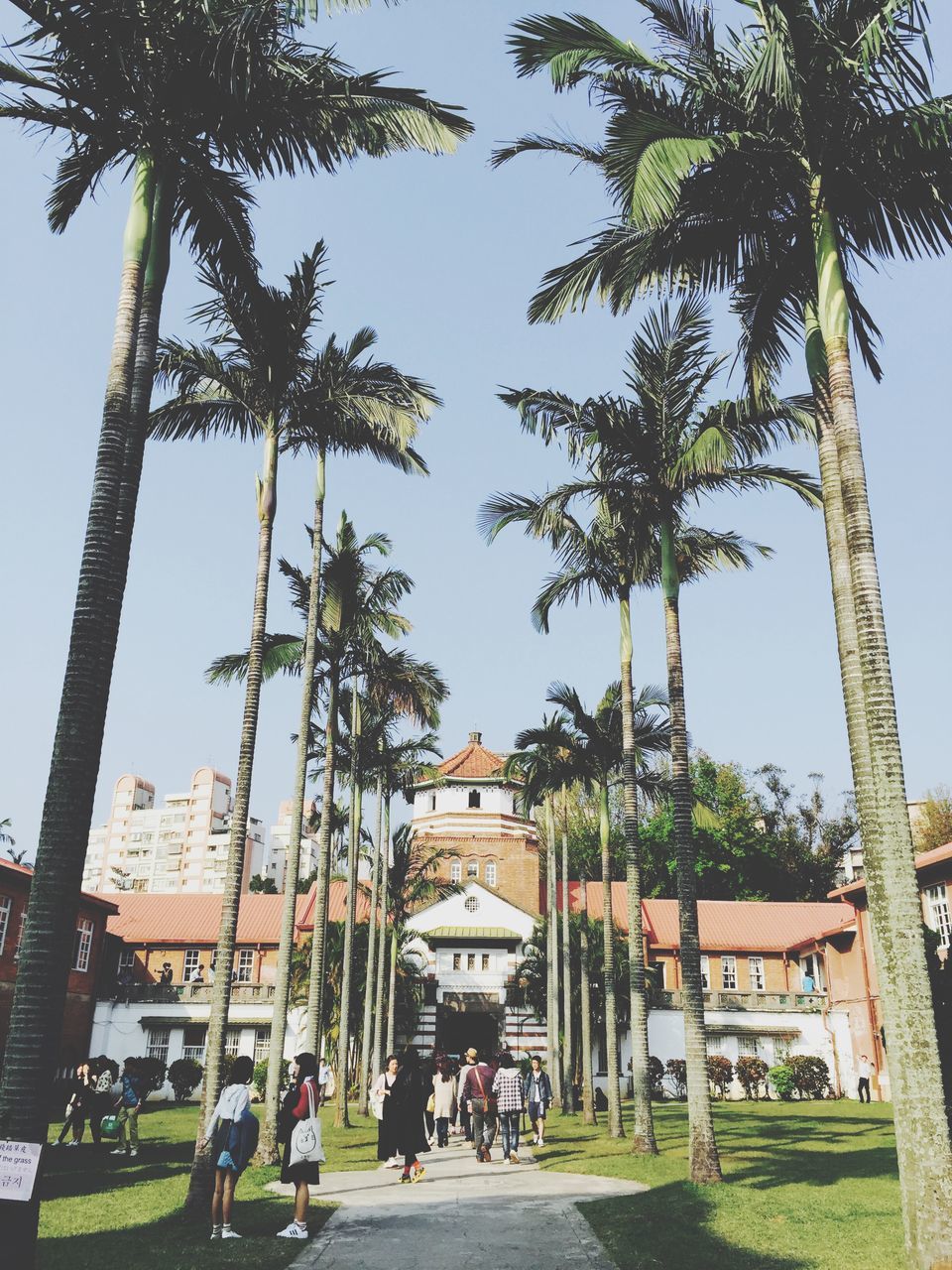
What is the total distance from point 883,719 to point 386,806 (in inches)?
962

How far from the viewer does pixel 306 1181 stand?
10.3m

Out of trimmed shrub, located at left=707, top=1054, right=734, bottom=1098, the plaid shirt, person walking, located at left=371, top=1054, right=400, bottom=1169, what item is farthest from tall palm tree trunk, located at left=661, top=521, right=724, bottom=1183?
trimmed shrub, located at left=707, top=1054, right=734, bottom=1098

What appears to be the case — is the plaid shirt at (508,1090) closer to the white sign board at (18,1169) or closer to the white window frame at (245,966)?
the white sign board at (18,1169)

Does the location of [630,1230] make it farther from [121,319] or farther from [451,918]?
[451,918]

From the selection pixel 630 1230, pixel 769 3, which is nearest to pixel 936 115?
pixel 769 3

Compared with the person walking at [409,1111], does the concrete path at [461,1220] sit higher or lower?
lower

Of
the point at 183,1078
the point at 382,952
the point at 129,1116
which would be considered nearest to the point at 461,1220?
the point at 129,1116

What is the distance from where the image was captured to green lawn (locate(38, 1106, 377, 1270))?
9.09 metres

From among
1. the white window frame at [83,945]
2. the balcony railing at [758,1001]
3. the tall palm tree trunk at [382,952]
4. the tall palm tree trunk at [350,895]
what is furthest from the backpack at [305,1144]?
the balcony railing at [758,1001]

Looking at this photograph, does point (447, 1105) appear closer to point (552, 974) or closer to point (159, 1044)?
point (552, 974)

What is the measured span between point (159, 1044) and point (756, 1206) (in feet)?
113

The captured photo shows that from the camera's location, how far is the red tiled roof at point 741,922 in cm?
4494

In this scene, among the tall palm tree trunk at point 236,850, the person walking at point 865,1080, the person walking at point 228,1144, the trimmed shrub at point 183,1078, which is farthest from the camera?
the trimmed shrub at point 183,1078

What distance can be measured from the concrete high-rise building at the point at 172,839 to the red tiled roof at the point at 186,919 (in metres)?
90.0
